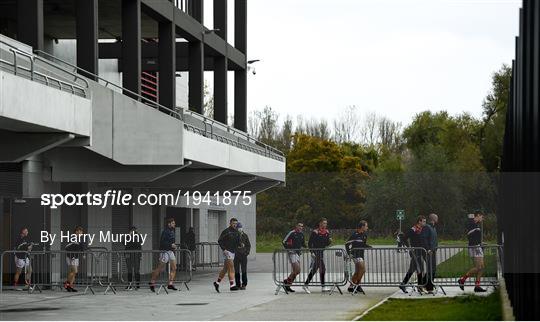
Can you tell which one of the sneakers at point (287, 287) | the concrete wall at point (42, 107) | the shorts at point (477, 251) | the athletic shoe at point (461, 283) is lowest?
the sneakers at point (287, 287)

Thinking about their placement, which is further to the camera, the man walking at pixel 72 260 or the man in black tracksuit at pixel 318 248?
the man walking at pixel 72 260

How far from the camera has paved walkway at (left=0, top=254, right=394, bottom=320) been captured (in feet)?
67.5

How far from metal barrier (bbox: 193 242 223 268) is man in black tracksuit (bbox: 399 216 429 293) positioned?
1548 centimetres

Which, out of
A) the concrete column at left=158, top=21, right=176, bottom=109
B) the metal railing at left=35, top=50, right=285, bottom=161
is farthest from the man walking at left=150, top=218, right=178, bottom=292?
the concrete column at left=158, top=21, right=176, bottom=109

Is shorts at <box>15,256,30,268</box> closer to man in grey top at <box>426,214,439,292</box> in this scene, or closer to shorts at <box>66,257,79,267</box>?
shorts at <box>66,257,79,267</box>

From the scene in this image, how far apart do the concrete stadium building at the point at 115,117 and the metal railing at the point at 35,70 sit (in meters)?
0.06

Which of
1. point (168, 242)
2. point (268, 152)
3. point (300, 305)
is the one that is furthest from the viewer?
point (268, 152)

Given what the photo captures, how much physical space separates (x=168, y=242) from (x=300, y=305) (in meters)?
7.24

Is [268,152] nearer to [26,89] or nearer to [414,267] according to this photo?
[414,267]

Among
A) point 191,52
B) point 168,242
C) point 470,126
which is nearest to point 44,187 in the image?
point 168,242

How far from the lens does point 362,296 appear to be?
26.2 metres

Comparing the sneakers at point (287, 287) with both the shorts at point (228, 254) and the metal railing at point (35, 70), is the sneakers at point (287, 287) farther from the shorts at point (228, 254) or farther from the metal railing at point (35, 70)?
→ the metal railing at point (35, 70)

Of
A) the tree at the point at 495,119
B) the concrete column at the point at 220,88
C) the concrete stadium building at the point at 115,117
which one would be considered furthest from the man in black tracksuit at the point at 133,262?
the tree at the point at 495,119

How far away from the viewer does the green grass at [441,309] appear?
18719 mm
